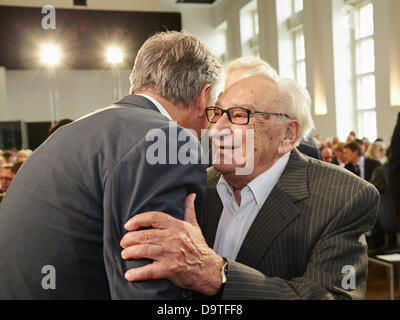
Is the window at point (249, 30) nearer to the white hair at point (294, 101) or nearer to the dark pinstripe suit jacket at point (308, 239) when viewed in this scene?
the white hair at point (294, 101)

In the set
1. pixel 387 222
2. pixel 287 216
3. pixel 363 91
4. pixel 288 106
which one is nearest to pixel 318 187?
pixel 287 216

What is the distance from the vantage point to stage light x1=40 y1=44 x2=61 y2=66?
16391mm

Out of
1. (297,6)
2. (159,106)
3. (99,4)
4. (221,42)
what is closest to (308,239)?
(159,106)

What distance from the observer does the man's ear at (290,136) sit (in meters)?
1.90

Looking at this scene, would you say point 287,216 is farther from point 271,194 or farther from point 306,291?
point 306,291

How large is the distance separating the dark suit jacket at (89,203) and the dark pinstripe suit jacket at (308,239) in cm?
37

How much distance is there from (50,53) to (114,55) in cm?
237

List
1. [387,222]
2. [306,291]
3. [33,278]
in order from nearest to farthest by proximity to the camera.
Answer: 1. [33,278]
2. [306,291]
3. [387,222]

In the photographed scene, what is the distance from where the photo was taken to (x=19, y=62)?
16.8 metres

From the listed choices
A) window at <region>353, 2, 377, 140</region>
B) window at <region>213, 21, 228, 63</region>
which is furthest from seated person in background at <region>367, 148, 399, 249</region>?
window at <region>213, 21, 228, 63</region>

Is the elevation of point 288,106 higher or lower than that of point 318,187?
higher

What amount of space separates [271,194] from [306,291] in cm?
45

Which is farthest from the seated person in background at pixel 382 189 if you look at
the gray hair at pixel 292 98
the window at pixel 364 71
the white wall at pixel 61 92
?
the white wall at pixel 61 92

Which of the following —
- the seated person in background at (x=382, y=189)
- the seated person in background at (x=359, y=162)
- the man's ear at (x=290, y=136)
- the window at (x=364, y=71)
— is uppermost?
the window at (x=364, y=71)
